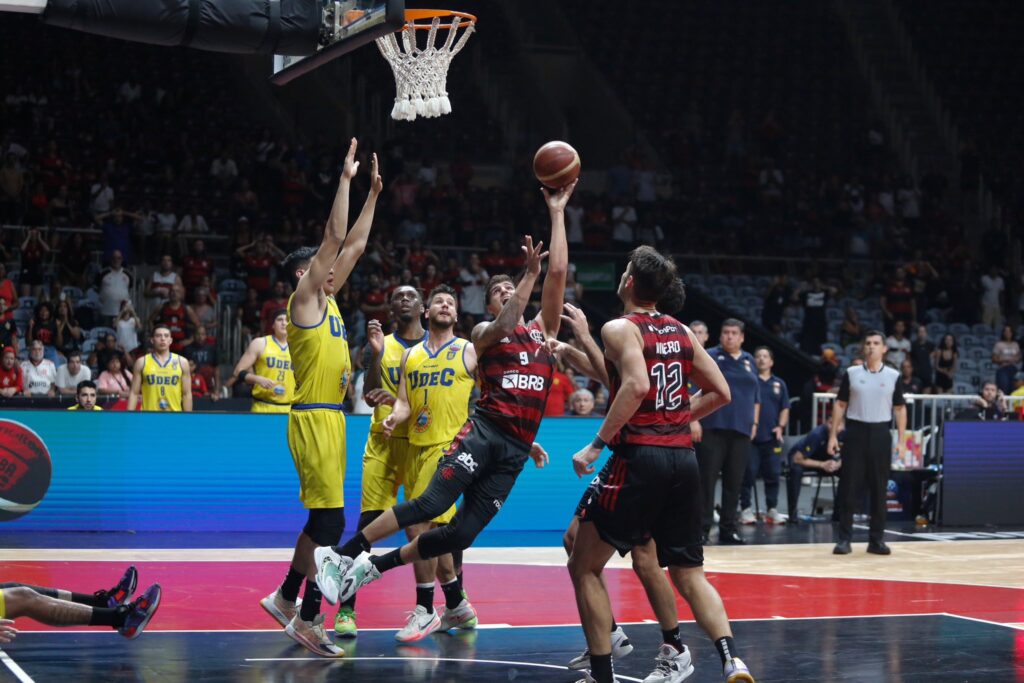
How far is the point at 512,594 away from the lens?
9.79 m

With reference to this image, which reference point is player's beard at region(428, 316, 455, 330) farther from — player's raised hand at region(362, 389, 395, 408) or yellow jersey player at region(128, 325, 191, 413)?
yellow jersey player at region(128, 325, 191, 413)

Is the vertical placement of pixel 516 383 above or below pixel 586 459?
above

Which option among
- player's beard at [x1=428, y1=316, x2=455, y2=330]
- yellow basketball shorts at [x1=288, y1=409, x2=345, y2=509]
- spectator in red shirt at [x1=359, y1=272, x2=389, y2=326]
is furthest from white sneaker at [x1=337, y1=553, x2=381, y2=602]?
spectator in red shirt at [x1=359, y1=272, x2=389, y2=326]

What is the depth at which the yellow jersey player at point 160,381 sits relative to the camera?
13.6 m

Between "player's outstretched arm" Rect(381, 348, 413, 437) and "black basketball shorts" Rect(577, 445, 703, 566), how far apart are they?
171 centimetres

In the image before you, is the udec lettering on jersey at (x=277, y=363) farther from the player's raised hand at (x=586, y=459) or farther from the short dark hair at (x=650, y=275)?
the player's raised hand at (x=586, y=459)

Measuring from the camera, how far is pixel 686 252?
2473cm

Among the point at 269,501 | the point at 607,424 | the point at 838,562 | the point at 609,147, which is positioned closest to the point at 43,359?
the point at 269,501

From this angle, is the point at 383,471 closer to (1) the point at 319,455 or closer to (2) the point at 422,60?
(1) the point at 319,455

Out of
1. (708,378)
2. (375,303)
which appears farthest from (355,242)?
(375,303)

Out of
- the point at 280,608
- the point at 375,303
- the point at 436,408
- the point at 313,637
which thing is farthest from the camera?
the point at 375,303

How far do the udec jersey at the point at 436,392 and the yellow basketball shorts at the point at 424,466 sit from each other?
0.04m

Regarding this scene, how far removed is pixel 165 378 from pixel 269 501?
190cm

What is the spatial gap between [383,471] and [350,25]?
2762 millimetres
